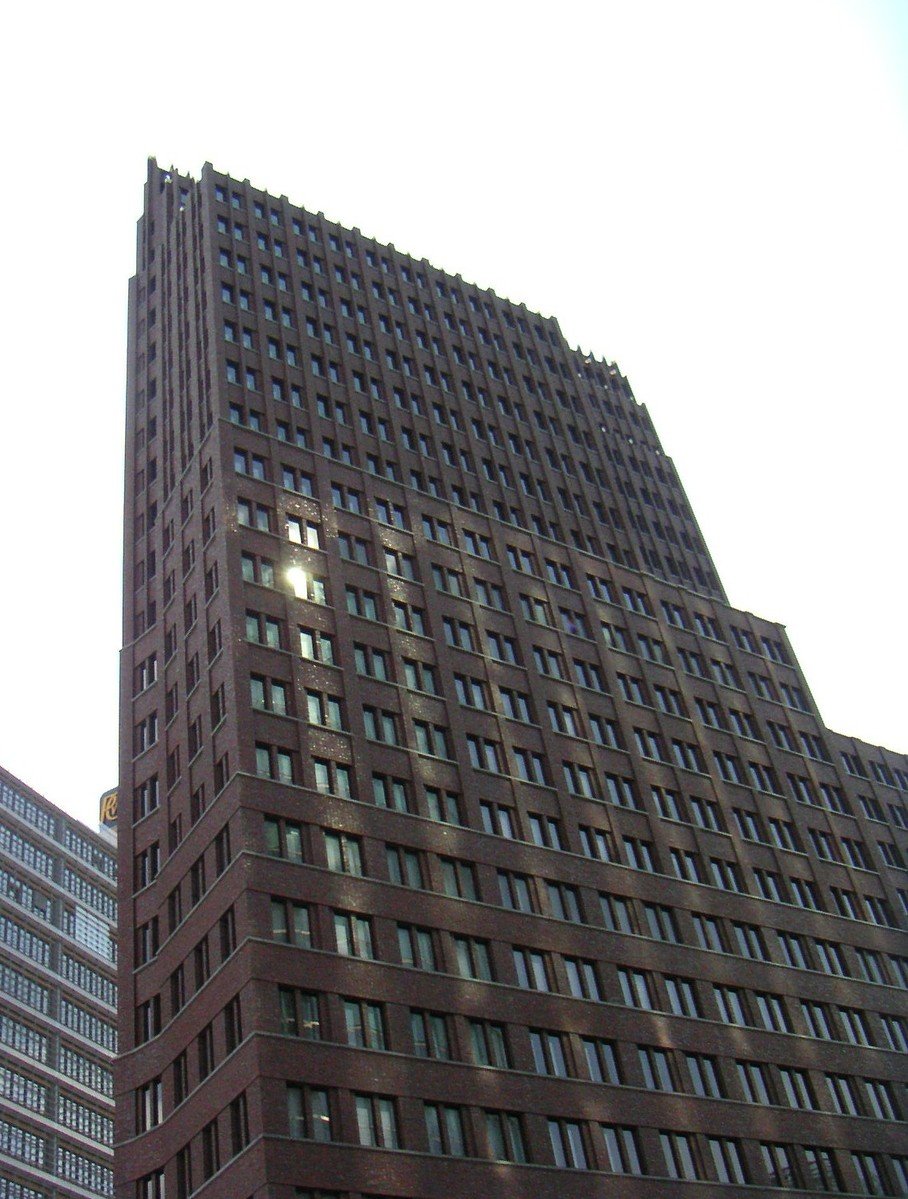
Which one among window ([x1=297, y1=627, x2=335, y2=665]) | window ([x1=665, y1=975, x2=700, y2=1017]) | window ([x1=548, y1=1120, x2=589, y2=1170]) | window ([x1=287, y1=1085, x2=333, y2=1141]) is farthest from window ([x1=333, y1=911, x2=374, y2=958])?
window ([x1=665, y1=975, x2=700, y2=1017])

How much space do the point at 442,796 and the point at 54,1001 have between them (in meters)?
76.9

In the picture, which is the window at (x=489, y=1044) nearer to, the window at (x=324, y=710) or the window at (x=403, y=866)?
the window at (x=403, y=866)

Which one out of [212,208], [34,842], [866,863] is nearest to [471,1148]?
[866,863]

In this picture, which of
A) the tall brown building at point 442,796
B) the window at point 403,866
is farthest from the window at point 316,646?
the window at point 403,866

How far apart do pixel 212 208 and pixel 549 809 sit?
4892 cm

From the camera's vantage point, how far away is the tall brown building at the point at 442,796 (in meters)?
58.7

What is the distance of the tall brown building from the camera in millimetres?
58719

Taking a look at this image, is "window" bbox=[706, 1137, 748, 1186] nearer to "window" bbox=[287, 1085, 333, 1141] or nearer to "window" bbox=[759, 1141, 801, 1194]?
"window" bbox=[759, 1141, 801, 1194]

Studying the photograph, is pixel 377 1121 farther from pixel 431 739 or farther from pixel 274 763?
pixel 431 739

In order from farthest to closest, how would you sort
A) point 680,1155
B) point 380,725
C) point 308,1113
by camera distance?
point 380,725 → point 680,1155 → point 308,1113

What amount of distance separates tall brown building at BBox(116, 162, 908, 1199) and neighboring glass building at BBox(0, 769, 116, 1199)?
190ft

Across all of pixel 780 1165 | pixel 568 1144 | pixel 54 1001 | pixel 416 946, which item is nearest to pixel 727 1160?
pixel 780 1165

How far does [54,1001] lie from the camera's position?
131m

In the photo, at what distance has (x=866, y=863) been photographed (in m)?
90.1
